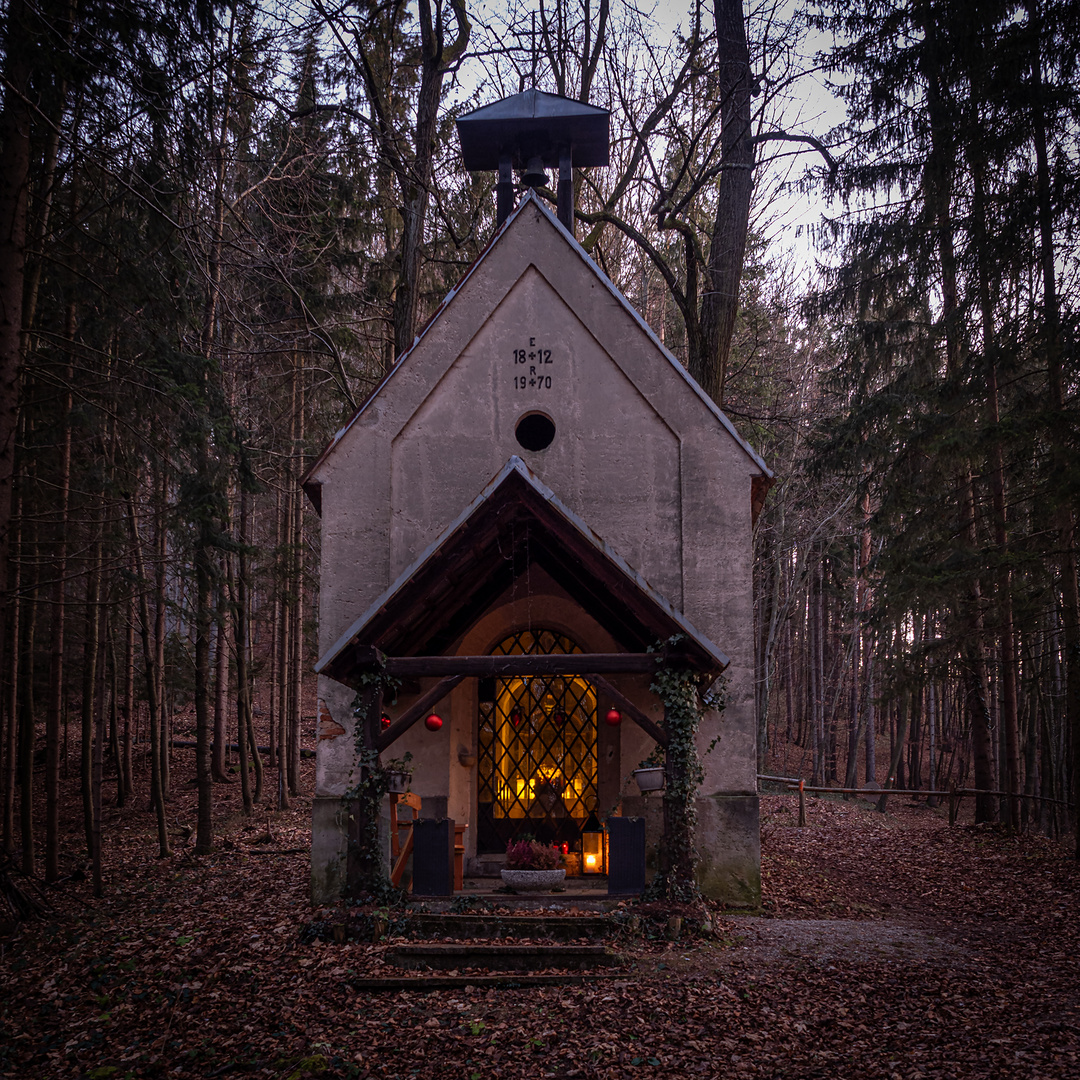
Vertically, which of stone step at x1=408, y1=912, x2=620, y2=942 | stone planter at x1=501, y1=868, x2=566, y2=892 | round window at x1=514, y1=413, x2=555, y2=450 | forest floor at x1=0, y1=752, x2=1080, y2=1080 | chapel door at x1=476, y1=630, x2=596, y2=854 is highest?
round window at x1=514, y1=413, x2=555, y2=450

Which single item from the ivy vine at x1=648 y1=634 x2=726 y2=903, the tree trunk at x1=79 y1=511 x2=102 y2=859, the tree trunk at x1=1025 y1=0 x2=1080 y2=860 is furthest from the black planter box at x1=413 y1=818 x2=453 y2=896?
the tree trunk at x1=1025 y1=0 x2=1080 y2=860

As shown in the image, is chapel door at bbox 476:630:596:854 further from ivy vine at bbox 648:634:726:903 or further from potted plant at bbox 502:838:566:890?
ivy vine at bbox 648:634:726:903

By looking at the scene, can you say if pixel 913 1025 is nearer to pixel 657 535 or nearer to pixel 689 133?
pixel 657 535

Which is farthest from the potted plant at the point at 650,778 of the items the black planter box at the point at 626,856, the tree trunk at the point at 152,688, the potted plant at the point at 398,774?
the tree trunk at the point at 152,688

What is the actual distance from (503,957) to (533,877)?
158 centimetres

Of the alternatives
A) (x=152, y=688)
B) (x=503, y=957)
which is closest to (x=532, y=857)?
(x=503, y=957)

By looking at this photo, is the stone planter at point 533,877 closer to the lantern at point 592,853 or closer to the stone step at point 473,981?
the lantern at point 592,853

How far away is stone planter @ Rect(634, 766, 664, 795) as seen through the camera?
28.0 feet

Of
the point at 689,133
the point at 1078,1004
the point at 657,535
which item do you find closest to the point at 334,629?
the point at 657,535

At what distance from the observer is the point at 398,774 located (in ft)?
29.4

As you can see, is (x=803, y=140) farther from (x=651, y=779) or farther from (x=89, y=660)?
(x=89, y=660)

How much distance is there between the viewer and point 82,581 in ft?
53.6

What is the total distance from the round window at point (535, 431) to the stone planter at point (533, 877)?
4871mm

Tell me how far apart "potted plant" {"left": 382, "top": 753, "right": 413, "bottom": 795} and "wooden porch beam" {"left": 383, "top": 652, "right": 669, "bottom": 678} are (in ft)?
3.48
